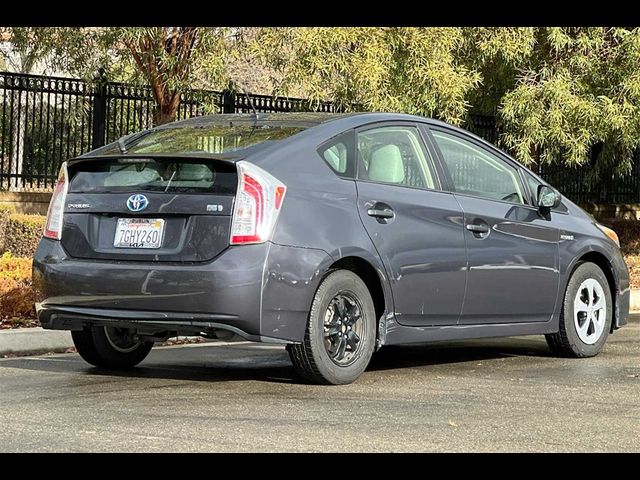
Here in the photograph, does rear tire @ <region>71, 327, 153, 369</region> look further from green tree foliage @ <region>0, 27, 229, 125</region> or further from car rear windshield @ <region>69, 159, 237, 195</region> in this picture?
green tree foliage @ <region>0, 27, 229, 125</region>

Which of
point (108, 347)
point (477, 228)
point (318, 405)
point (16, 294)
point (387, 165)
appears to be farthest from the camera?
point (16, 294)

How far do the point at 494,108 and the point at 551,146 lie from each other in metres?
3.14

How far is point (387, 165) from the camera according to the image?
27.3 ft

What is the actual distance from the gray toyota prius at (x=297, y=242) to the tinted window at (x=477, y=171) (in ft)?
0.04

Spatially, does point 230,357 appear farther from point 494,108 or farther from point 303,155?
point 494,108

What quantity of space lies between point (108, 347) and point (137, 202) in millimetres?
1310

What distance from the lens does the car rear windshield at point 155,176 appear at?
294 inches

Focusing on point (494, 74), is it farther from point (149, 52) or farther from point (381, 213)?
point (381, 213)

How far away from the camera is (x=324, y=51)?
47.8ft

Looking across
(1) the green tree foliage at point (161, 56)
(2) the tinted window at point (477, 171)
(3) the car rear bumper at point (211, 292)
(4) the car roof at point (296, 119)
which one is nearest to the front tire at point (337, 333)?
(3) the car rear bumper at point (211, 292)

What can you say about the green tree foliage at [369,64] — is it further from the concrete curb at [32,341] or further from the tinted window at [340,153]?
the tinted window at [340,153]

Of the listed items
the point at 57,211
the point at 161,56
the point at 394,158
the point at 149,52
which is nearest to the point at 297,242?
the point at 394,158
